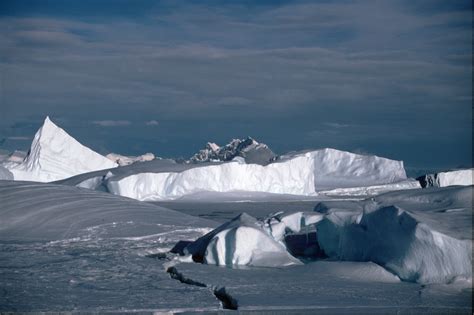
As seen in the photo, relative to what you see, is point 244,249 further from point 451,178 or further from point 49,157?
point 451,178

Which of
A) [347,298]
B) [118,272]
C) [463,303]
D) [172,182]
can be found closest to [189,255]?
[118,272]

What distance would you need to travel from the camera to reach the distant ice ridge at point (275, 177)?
21984 mm

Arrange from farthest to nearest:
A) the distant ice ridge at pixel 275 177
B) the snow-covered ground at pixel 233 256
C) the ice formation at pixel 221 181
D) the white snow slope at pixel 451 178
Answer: the white snow slope at pixel 451 178 < the distant ice ridge at pixel 275 177 < the ice formation at pixel 221 181 < the snow-covered ground at pixel 233 256

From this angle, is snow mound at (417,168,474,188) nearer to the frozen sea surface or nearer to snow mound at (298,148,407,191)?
snow mound at (298,148,407,191)

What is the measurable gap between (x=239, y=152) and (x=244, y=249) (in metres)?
23.5

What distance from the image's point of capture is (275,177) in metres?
25.7

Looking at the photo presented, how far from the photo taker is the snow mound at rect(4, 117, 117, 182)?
76.3 feet

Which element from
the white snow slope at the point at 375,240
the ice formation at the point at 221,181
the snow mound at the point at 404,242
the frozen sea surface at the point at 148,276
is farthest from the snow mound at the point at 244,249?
the ice formation at the point at 221,181

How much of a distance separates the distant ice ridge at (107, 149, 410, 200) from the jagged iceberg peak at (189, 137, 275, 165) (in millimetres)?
2623

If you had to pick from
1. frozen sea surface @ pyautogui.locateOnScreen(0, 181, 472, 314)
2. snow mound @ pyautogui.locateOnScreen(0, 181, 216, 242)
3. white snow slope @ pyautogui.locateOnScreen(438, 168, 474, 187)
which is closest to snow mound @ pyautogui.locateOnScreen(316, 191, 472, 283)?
frozen sea surface @ pyautogui.locateOnScreen(0, 181, 472, 314)

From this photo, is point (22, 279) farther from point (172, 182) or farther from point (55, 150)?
point (55, 150)

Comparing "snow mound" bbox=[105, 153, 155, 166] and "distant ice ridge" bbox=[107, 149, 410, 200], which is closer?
"distant ice ridge" bbox=[107, 149, 410, 200]

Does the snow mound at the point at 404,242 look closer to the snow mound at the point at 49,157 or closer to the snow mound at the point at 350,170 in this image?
the snow mound at the point at 49,157

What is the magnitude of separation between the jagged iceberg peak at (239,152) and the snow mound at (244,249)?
2116cm
